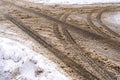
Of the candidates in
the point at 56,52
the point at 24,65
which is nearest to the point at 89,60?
the point at 56,52

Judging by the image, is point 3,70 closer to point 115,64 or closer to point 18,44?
point 18,44

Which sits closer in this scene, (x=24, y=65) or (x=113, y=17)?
(x=24, y=65)

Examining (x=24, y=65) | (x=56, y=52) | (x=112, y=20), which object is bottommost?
(x=24, y=65)

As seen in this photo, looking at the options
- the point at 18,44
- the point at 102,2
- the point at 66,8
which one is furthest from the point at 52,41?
the point at 102,2

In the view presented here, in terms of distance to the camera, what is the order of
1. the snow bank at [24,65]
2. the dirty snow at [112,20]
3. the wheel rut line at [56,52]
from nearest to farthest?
1. the snow bank at [24,65]
2. the wheel rut line at [56,52]
3. the dirty snow at [112,20]

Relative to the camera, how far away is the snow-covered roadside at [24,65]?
8.29 meters

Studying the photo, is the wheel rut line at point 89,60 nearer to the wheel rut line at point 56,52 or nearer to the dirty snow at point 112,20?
the wheel rut line at point 56,52

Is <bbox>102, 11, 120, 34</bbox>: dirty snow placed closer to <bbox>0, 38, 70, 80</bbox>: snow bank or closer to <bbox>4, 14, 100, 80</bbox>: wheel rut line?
<bbox>4, 14, 100, 80</bbox>: wheel rut line

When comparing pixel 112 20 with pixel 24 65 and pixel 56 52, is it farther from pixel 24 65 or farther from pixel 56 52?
pixel 24 65

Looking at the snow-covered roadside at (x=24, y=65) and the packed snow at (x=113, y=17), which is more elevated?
the packed snow at (x=113, y=17)

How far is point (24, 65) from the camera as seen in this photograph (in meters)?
8.87

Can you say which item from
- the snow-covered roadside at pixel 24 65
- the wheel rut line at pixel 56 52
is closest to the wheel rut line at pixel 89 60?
the wheel rut line at pixel 56 52

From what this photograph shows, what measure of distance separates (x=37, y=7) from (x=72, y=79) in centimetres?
890

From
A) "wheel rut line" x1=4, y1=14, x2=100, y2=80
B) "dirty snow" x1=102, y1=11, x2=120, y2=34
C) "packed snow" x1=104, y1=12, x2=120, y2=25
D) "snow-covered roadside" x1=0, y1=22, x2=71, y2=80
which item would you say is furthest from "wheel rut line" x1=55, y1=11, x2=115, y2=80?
"packed snow" x1=104, y1=12, x2=120, y2=25
